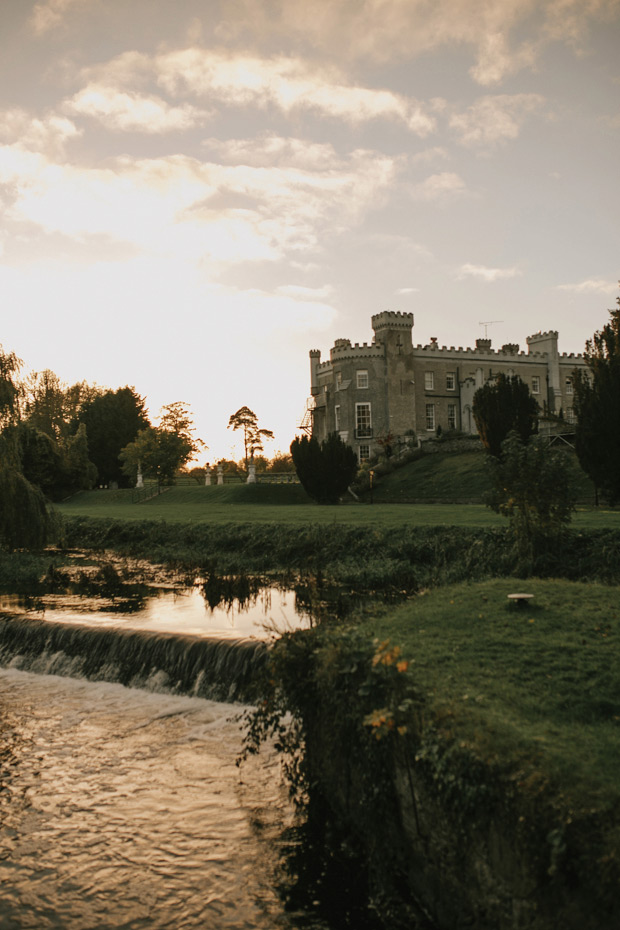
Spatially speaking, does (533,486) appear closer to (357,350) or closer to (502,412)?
(502,412)

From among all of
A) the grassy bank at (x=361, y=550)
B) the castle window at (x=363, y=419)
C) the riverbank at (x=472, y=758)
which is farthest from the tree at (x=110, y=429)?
the riverbank at (x=472, y=758)

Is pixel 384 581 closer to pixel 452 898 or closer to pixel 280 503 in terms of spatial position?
pixel 452 898

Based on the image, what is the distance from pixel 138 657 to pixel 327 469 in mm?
24665

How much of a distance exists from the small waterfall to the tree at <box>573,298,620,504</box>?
16.9 metres

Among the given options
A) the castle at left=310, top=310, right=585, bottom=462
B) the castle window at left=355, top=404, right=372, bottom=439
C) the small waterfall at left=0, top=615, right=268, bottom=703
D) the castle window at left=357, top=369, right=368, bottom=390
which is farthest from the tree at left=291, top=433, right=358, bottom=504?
the small waterfall at left=0, top=615, right=268, bottom=703

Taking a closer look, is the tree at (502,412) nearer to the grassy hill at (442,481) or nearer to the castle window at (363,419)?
the grassy hill at (442,481)

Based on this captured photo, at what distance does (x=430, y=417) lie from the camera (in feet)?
190

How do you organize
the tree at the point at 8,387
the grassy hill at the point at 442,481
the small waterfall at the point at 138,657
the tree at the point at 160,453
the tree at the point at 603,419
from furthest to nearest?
the tree at the point at 160,453, the grassy hill at the point at 442,481, the tree at the point at 603,419, the tree at the point at 8,387, the small waterfall at the point at 138,657

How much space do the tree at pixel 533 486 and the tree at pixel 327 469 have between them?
68.8 ft

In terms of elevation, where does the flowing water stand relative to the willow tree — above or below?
below

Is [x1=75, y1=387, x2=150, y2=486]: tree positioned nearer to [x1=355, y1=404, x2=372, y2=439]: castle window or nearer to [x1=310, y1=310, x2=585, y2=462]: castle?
[x1=310, y1=310, x2=585, y2=462]: castle

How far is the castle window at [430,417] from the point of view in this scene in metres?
57.7

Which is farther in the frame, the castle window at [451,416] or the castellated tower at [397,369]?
the castle window at [451,416]

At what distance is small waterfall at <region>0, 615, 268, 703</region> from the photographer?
423 inches
